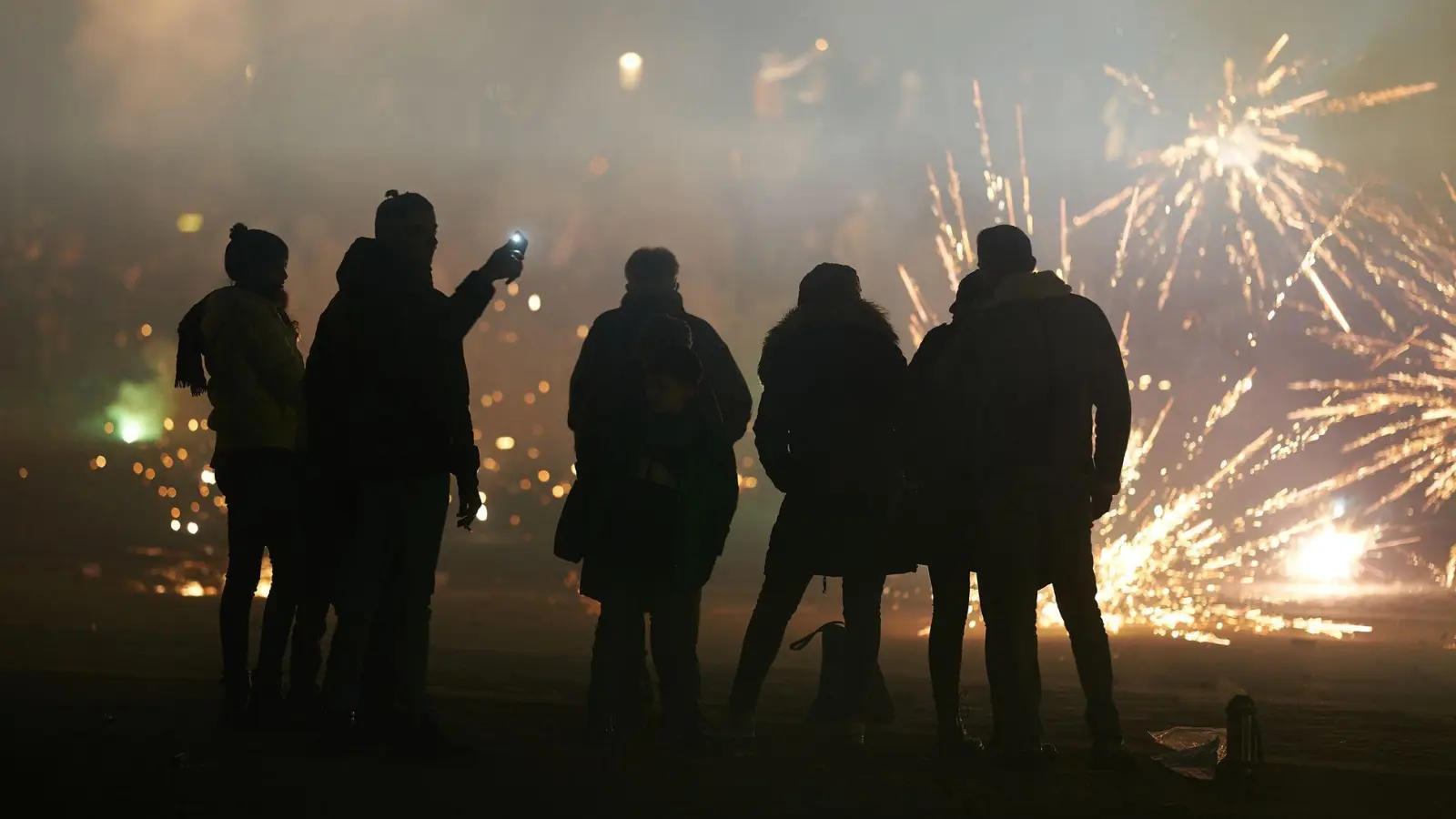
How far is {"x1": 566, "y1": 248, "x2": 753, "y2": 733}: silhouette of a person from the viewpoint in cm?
684

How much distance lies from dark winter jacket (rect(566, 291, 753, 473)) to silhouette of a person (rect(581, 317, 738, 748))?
60mm

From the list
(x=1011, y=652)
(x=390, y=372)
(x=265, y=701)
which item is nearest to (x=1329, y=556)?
(x=1011, y=652)

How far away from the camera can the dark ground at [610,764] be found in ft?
16.1

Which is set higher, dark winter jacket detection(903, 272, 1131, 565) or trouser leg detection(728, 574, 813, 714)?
dark winter jacket detection(903, 272, 1131, 565)

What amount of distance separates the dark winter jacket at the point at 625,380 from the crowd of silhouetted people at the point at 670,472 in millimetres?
14

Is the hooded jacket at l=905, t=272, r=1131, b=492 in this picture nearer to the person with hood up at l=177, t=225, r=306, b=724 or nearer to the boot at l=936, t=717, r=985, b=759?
the boot at l=936, t=717, r=985, b=759

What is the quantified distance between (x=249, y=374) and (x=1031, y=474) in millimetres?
3400

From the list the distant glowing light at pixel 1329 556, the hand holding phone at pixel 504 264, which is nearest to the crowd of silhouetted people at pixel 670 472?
the hand holding phone at pixel 504 264

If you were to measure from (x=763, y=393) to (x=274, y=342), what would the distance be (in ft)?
7.26

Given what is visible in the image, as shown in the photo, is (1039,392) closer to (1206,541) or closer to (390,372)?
(390,372)

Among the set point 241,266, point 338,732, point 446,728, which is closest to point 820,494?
point 446,728

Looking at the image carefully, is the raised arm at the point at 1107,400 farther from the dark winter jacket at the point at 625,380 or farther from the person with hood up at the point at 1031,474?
the dark winter jacket at the point at 625,380

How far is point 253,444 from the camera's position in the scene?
263 inches

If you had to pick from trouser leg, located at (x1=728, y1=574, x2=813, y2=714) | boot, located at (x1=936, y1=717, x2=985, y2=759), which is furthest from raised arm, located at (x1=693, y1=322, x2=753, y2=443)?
boot, located at (x1=936, y1=717, x2=985, y2=759)
